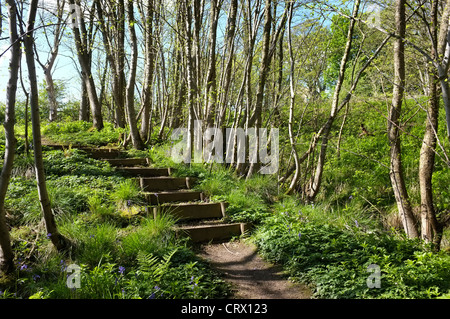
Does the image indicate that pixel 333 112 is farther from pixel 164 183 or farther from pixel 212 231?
pixel 164 183

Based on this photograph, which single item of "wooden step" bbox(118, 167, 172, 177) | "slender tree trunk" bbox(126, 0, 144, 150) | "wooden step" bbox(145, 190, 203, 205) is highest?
"slender tree trunk" bbox(126, 0, 144, 150)

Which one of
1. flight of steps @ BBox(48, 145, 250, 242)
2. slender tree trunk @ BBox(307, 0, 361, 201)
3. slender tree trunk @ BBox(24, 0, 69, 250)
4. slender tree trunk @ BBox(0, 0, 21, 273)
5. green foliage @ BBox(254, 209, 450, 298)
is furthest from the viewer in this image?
slender tree trunk @ BBox(307, 0, 361, 201)

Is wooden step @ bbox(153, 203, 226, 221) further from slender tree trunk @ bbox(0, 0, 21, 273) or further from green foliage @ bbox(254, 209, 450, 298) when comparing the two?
slender tree trunk @ bbox(0, 0, 21, 273)

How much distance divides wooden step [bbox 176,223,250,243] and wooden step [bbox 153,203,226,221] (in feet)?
1.23

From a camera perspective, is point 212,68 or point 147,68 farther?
point 147,68


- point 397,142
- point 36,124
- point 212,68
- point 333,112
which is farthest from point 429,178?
point 36,124

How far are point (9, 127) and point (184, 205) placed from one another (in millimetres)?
2634

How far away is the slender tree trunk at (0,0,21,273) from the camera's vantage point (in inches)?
113

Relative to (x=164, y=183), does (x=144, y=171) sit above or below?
above

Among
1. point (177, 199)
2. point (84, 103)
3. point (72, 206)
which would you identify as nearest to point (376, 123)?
point (177, 199)

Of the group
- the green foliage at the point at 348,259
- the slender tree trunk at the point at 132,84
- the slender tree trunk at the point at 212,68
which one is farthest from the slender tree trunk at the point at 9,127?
the slender tree trunk at the point at 212,68

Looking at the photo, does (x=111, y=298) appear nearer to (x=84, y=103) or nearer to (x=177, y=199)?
(x=177, y=199)

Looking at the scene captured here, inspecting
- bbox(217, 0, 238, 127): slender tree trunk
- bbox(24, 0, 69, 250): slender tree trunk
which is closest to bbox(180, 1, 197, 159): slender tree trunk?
bbox(217, 0, 238, 127): slender tree trunk

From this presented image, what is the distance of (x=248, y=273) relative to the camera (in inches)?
142
